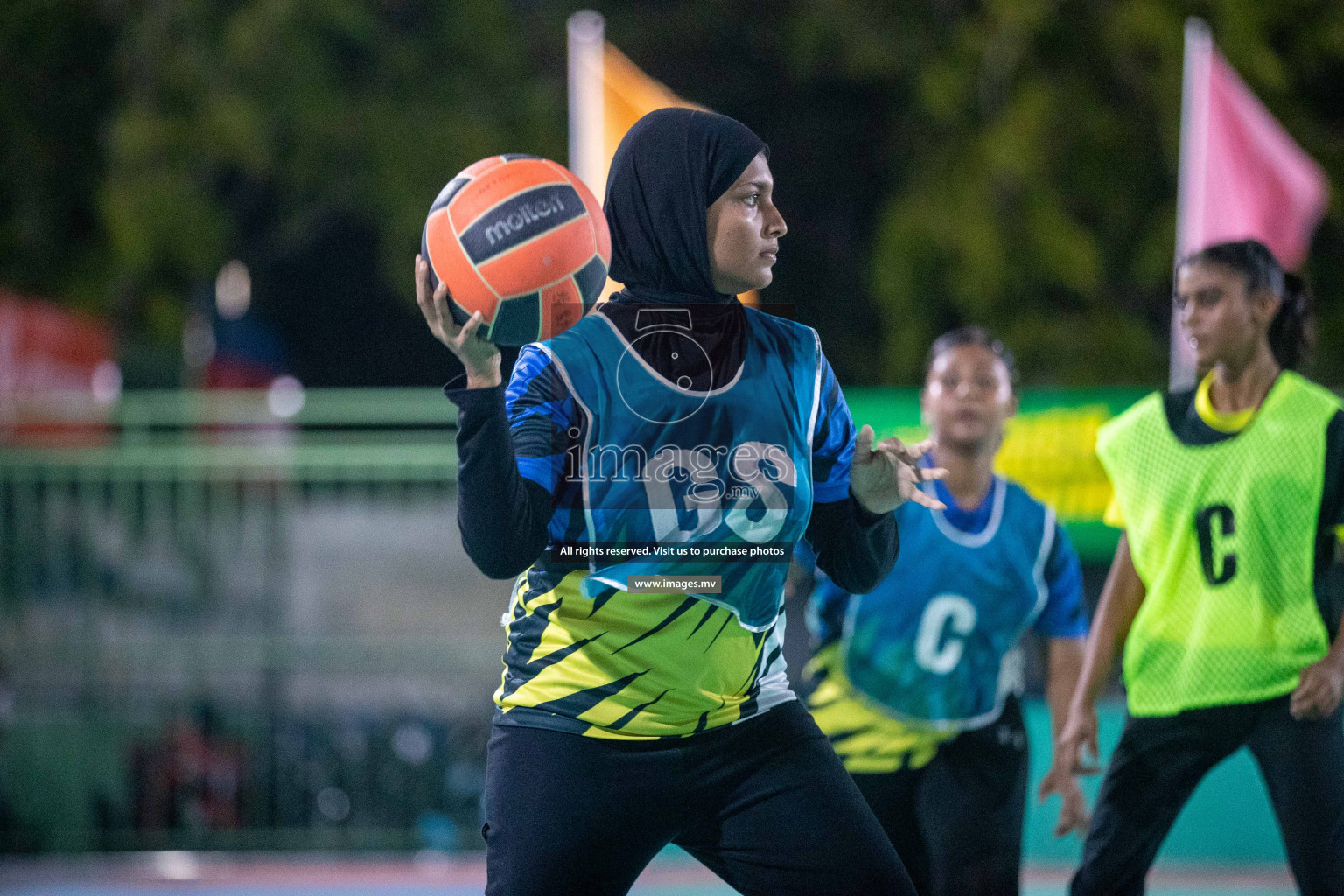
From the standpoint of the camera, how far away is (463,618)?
7.87 metres

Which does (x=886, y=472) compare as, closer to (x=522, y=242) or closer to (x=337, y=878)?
(x=522, y=242)

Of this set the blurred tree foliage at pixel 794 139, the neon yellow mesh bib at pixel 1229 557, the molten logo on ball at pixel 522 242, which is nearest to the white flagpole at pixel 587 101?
the neon yellow mesh bib at pixel 1229 557

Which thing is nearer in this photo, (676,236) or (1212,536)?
(676,236)

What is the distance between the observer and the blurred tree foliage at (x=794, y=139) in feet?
46.2

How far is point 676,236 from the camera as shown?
8.72ft

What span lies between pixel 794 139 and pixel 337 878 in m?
11.8

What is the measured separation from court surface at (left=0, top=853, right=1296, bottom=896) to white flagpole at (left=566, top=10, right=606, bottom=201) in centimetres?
335

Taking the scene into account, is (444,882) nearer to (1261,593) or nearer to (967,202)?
(1261,593)

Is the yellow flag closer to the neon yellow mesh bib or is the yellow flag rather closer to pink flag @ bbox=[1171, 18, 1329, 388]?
pink flag @ bbox=[1171, 18, 1329, 388]

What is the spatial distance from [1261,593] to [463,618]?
469 centimetres

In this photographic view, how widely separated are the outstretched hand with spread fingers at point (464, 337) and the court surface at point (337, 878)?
189 inches

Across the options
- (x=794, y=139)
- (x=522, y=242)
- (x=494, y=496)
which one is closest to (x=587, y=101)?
(x=522, y=242)

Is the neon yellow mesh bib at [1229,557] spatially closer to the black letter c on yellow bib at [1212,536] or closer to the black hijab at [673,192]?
the black letter c on yellow bib at [1212,536]

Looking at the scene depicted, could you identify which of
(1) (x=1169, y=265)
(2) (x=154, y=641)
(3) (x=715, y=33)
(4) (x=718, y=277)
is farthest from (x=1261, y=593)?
(3) (x=715, y=33)
